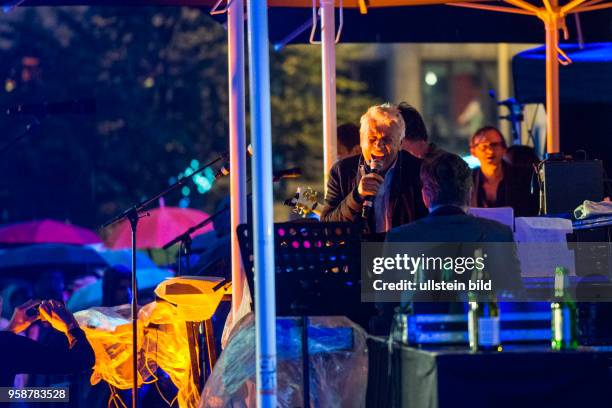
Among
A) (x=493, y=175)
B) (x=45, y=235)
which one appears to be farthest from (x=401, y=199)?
(x=45, y=235)

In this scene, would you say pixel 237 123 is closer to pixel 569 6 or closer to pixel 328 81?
pixel 328 81

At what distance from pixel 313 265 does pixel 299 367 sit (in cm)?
70

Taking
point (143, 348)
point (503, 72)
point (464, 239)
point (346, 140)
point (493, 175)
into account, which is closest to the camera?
point (464, 239)

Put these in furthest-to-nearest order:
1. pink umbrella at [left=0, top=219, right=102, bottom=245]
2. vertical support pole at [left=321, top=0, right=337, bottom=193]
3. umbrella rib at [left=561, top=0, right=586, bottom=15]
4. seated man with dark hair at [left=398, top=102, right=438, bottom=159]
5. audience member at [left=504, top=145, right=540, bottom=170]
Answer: pink umbrella at [left=0, top=219, right=102, bottom=245] < audience member at [left=504, top=145, right=540, bottom=170] < umbrella rib at [left=561, top=0, right=586, bottom=15] < vertical support pole at [left=321, top=0, right=337, bottom=193] < seated man with dark hair at [left=398, top=102, right=438, bottom=159]

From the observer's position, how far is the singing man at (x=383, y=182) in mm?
6738

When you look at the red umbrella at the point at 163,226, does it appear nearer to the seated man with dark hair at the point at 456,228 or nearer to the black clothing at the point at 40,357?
the black clothing at the point at 40,357

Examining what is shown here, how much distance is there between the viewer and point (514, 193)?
9219 millimetres

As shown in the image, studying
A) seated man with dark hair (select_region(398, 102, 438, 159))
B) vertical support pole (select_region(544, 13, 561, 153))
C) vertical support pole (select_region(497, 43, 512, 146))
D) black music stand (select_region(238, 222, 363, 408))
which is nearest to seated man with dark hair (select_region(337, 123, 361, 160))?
seated man with dark hair (select_region(398, 102, 438, 159))

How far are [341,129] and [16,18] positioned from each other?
18.4 m

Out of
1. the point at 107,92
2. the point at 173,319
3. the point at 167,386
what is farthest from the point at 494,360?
the point at 107,92

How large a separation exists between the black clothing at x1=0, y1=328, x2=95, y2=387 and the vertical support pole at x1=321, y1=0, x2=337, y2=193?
220 centimetres

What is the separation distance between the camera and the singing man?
6.74 meters

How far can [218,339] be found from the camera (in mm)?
8602

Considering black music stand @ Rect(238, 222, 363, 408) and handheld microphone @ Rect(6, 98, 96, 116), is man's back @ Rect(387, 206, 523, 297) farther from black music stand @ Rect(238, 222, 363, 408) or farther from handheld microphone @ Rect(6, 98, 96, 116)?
handheld microphone @ Rect(6, 98, 96, 116)
